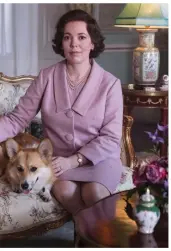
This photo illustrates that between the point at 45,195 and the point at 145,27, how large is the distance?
81.3 inches

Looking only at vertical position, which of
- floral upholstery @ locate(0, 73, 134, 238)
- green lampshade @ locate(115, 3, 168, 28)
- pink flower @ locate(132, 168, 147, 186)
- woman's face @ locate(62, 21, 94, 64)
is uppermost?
green lampshade @ locate(115, 3, 168, 28)

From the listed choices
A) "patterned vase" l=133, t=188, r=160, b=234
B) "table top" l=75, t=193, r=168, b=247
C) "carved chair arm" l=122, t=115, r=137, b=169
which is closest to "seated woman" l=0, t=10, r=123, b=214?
"table top" l=75, t=193, r=168, b=247

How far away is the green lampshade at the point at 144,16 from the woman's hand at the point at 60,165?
1.70 m

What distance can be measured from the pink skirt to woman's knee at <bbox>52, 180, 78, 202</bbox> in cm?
3

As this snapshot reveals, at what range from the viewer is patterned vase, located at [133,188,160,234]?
1.70 m

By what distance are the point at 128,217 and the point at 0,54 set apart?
9.26 feet

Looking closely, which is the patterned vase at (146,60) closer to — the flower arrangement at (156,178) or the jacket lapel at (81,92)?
the jacket lapel at (81,92)

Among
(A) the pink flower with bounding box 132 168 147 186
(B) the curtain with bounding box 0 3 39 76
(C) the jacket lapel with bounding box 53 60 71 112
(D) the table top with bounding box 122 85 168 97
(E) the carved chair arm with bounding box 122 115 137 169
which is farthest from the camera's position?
(B) the curtain with bounding box 0 3 39 76

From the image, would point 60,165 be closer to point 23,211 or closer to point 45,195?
point 45,195

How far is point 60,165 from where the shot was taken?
2.29m

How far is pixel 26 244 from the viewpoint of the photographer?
2.60 metres

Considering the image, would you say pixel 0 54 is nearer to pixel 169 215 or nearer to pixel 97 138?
pixel 97 138

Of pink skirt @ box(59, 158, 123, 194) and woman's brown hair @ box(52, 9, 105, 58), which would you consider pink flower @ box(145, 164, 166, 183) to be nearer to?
pink skirt @ box(59, 158, 123, 194)

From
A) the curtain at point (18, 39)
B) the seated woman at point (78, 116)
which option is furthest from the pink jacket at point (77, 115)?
the curtain at point (18, 39)
